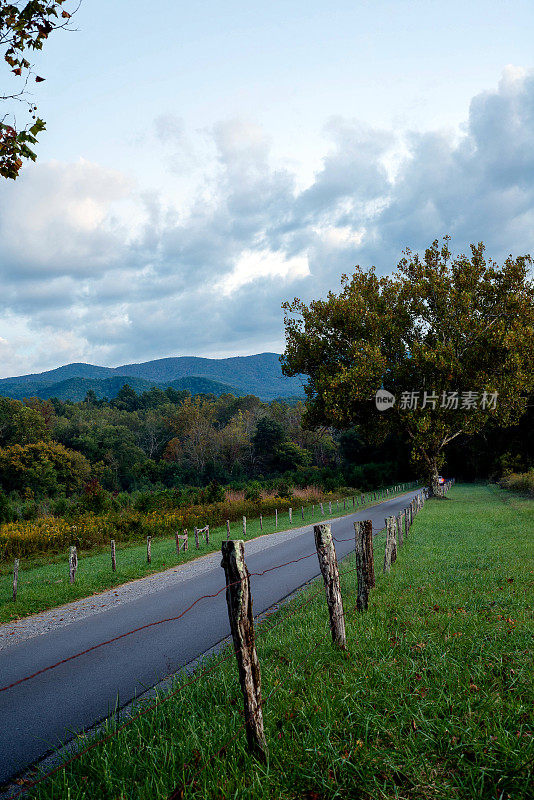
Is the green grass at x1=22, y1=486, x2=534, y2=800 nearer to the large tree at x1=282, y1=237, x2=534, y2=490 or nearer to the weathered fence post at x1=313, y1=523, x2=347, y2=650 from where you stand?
the weathered fence post at x1=313, y1=523, x2=347, y2=650

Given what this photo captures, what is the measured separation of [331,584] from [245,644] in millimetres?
2342

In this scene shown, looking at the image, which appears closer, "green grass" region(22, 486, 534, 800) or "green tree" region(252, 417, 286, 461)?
"green grass" region(22, 486, 534, 800)

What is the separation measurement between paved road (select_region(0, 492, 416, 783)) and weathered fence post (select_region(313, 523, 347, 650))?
7.67 feet

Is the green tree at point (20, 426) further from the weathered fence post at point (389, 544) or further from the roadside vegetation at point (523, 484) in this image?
the weathered fence post at point (389, 544)

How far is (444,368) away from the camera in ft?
97.6

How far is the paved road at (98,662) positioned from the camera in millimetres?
4973

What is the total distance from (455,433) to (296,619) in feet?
102

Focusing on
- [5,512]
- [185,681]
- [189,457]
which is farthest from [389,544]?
[189,457]

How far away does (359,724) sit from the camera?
3.86 meters

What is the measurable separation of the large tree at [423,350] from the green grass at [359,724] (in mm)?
24572

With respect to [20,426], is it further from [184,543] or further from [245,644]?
[245,644]

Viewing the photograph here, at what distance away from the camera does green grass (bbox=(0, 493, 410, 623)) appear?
37.6 feet

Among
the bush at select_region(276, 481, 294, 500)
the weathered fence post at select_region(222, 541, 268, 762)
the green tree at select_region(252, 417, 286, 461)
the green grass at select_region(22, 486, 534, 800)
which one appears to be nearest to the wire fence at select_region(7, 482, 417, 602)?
the bush at select_region(276, 481, 294, 500)

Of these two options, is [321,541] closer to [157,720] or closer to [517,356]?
[157,720]
